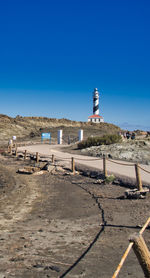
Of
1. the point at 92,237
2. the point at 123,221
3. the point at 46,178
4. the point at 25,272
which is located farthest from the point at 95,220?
the point at 46,178

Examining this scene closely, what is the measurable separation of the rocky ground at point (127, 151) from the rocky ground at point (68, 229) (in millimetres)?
7502

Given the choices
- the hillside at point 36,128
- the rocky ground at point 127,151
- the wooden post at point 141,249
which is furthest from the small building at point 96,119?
the wooden post at point 141,249

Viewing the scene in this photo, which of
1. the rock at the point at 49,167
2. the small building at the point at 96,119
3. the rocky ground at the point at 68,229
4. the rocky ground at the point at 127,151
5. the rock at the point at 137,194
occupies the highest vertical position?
the small building at the point at 96,119

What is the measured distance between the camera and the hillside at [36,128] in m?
49.2

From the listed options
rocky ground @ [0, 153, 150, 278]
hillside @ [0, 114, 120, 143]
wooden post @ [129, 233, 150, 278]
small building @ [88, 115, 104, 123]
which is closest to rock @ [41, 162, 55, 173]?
rocky ground @ [0, 153, 150, 278]

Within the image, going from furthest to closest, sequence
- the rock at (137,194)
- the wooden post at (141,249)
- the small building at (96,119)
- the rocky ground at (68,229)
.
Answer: the small building at (96,119) → the rock at (137,194) → the rocky ground at (68,229) → the wooden post at (141,249)

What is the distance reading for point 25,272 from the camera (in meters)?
4.81

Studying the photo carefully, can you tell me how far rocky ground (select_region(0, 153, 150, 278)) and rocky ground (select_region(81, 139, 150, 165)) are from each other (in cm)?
750

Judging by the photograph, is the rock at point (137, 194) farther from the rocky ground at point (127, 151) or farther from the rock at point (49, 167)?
the rock at point (49, 167)

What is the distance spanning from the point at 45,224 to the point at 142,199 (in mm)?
3798

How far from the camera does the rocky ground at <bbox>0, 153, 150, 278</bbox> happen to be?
4949 millimetres

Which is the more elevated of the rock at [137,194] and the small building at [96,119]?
the small building at [96,119]

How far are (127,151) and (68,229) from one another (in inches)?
591

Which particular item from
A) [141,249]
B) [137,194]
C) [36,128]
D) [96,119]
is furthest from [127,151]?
[96,119]
